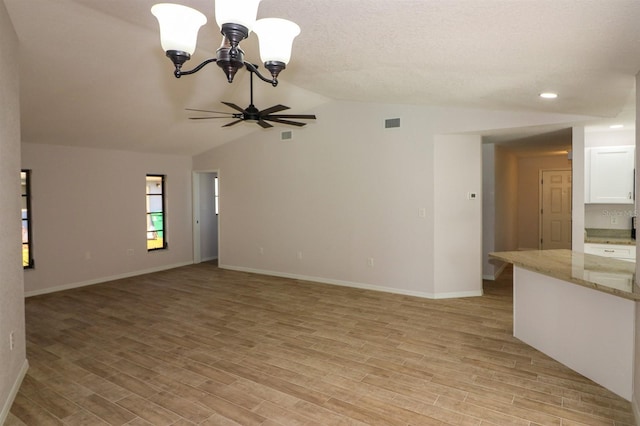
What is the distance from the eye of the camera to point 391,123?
5.59m

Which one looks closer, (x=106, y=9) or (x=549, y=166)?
(x=106, y=9)

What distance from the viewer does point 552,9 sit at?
1.87 m

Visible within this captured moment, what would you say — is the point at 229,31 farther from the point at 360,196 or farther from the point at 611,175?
the point at 611,175

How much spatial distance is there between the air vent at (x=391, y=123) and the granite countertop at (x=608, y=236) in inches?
121

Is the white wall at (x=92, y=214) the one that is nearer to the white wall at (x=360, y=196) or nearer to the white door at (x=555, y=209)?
the white wall at (x=360, y=196)

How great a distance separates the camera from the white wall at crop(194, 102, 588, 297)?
17.5ft

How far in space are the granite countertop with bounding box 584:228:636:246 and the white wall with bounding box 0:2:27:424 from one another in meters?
6.34

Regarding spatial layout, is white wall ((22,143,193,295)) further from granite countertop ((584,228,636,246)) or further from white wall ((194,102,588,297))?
granite countertop ((584,228,636,246))

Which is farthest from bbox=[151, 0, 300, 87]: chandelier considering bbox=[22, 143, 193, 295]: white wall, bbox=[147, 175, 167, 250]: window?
bbox=[147, 175, 167, 250]: window

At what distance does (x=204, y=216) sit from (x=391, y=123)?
→ 490 cm

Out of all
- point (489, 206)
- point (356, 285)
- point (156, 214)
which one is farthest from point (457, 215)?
point (156, 214)

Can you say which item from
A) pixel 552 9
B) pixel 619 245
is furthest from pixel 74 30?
pixel 619 245

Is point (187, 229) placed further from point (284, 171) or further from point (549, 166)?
point (549, 166)

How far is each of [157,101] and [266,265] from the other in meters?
3.52
